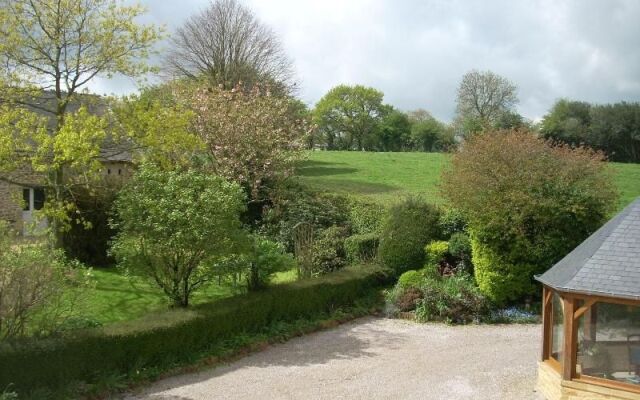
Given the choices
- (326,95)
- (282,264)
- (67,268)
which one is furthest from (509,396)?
(326,95)

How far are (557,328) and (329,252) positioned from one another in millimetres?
9679

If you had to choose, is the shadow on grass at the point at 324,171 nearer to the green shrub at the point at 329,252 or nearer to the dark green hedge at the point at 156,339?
the green shrub at the point at 329,252

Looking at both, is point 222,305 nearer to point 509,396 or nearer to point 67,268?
point 67,268

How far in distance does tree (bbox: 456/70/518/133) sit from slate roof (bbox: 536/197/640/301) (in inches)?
1903

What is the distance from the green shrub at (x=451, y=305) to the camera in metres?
14.7

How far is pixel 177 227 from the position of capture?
11875mm

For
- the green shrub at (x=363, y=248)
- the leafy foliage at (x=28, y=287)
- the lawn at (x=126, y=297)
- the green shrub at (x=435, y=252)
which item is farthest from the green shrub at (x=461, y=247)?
the leafy foliage at (x=28, y=287)

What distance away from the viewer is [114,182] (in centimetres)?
1842

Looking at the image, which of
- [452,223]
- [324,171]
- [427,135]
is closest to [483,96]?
[427,135]

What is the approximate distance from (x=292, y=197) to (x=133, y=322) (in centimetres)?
1222

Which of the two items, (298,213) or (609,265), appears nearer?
(609,265)

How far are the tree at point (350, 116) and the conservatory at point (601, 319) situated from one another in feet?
190

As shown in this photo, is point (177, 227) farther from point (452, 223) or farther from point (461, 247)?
point (452, 223)

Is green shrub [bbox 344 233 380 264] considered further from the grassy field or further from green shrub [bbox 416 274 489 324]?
green shrub [bbox 416 274 489 324]
